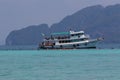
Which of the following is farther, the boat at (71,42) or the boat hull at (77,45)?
the boat hull at (77,45)

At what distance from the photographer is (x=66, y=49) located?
105m

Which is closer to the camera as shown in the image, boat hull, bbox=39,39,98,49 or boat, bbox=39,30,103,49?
boat, bbox=39,30,103,49
